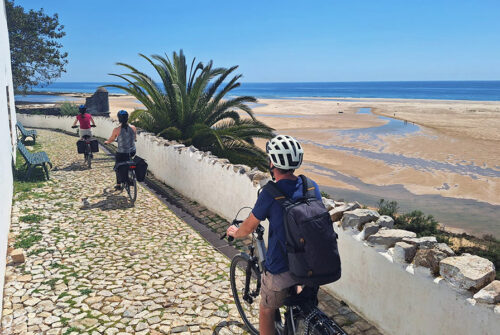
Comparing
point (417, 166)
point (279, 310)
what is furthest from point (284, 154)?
point (417, 166)

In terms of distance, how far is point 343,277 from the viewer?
451 cm

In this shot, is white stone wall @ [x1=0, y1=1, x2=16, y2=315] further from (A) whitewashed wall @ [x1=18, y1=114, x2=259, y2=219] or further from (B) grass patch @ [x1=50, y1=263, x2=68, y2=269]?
(A) whitewashed wall @ [x1=18, y1=114, x2=259, y2=219]

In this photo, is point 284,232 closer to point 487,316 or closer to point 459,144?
point 487,316

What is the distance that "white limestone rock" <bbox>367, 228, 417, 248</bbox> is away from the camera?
12.8ft

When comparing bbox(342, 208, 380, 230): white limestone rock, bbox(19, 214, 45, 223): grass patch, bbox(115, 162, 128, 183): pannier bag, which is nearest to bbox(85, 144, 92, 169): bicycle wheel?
bbox(115, 162, 128, 183): pannier bag

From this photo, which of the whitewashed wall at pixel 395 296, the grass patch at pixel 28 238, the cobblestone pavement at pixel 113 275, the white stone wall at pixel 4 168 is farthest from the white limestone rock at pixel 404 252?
the grass patch at pixel 28 238

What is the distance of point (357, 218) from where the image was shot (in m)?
4.32

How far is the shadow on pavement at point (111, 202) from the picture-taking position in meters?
7.83

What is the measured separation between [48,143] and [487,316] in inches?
674

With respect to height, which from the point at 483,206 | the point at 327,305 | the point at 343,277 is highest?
the point at 343,277

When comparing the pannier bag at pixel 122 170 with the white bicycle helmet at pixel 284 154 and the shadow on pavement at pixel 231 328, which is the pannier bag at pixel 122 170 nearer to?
the shadow on pavement at pixel 231 328

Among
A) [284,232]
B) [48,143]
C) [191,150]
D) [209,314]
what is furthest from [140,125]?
[284,232]

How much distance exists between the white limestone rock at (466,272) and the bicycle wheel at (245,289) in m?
1.74

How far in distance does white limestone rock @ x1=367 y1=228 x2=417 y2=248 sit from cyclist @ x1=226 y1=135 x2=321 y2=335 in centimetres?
153
